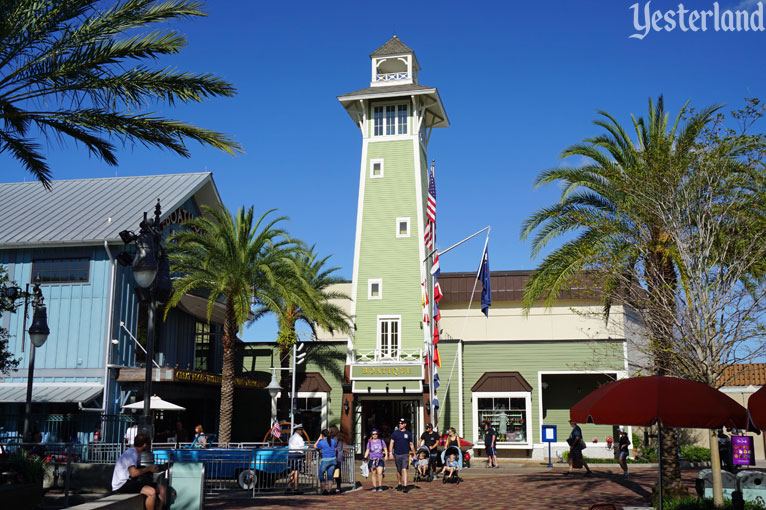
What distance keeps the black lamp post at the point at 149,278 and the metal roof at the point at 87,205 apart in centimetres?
1572

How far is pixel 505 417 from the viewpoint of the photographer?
35344mm

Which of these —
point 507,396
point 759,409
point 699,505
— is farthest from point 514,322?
point 759,409

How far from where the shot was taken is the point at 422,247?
1452 inches

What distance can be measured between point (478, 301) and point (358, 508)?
1147 inches

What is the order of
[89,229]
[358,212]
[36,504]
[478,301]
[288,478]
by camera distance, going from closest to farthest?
1. [36,504]
2. [288,478]
3. [89,229]
4. [358,212]
5. [478,301]

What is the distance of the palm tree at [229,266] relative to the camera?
2900 centimetres

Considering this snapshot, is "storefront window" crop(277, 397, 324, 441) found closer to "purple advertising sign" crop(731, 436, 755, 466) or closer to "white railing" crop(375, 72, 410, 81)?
"white railing" crop(375, 72, 410, 81)

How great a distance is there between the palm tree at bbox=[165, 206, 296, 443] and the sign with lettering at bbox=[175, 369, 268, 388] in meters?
0.91

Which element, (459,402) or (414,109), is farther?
(414,109)

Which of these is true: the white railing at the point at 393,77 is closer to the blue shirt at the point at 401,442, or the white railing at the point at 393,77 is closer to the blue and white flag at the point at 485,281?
the blue and white flag at the point at 485,281

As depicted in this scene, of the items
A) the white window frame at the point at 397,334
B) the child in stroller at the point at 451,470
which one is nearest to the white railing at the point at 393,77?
the white window frame at the point at 397,334

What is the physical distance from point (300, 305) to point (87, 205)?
34.1ft

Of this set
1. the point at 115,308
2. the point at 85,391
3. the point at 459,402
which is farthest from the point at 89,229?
the point at 459,402

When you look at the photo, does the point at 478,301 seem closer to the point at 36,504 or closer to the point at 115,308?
the point at 115,308
